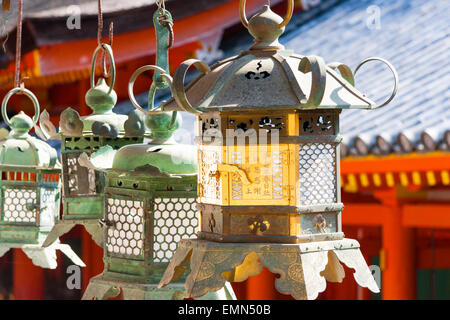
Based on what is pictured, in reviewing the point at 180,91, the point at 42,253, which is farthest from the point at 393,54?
the point at 180,91

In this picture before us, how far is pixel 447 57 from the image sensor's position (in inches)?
264

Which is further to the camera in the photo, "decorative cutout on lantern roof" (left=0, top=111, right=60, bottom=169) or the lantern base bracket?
"decorative cutout on lantern roof" (left=0, top=111, right=60, bottom=169)

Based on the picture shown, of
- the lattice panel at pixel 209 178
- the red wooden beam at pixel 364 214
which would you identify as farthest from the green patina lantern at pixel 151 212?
the red wooden beam at pixel 364 214

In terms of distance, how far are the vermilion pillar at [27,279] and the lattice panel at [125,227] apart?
5181 millimetres

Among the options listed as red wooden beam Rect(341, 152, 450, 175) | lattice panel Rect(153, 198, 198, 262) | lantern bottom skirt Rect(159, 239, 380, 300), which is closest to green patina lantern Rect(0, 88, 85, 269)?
lattice panel Rect(153, 198, 198, 262)

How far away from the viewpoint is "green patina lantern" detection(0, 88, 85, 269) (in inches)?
155

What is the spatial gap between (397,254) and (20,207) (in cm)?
306

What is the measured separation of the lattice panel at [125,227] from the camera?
3227mm

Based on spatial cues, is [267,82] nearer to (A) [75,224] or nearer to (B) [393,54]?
(A) [75,224]

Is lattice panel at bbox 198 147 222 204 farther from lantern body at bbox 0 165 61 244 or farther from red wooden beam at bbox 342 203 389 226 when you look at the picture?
red wooden beam at bbox 342 203 389 226

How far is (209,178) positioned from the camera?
2947 mm

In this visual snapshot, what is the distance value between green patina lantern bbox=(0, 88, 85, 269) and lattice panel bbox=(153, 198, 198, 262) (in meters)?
0.79

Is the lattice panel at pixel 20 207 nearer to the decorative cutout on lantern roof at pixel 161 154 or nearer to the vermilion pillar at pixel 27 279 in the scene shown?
the decorative cutout on lantern roof at pixel 161 154

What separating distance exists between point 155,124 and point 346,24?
5.33 metres
